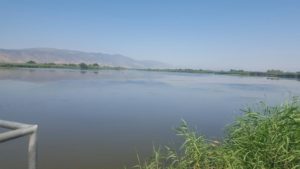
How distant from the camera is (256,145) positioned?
593 centimetres

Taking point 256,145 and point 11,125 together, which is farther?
point 256,145

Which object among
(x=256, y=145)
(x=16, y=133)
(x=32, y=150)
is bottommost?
(x=256, y=145)

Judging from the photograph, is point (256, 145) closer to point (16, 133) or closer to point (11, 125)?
point (11, 125)

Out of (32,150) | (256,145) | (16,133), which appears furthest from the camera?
(256,145)

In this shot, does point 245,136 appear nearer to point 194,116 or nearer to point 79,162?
point 79,162

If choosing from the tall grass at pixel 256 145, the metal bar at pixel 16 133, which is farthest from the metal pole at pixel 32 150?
the tall grass at pixel 256 145

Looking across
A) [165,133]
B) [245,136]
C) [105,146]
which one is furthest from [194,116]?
[245,136]

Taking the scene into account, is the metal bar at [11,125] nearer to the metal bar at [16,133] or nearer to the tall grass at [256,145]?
the metal bar at [16,133]

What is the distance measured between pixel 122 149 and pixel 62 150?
168 cm

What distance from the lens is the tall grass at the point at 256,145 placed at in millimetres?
5723

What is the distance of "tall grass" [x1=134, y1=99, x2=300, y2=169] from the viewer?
572 centimetres

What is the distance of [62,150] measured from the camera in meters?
9.95

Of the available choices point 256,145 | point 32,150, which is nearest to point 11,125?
point 32,150

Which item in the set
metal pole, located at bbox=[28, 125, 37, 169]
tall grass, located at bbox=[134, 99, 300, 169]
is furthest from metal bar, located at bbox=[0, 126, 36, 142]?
tall grass, located at bbox=[134, 99, 300, 169]
